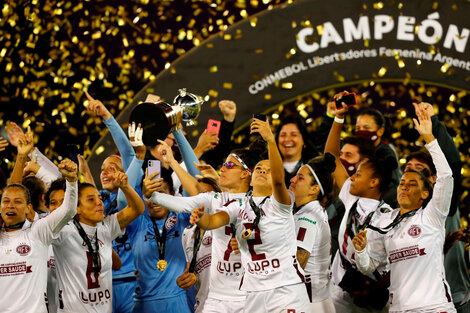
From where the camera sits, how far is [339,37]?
8.82 meters

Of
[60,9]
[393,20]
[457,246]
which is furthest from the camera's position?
[60,9]

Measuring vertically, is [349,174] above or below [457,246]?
above

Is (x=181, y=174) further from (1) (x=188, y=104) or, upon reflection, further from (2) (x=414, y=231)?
(2) (x=414, y=231)

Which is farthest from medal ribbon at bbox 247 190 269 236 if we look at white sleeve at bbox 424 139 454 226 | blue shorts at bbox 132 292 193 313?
blue shorts at bbox 132 292 193 313

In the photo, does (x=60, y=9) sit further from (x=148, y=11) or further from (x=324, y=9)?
(x=324, y=9)

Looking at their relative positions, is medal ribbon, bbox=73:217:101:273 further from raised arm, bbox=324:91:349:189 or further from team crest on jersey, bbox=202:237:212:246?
raised arm, bbox=324:91:349:189

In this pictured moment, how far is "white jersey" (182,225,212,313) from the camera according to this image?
6723mm

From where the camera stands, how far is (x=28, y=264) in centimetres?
595

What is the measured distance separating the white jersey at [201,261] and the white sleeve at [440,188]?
1.82 metres

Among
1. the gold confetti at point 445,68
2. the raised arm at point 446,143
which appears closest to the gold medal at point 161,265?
the raised arm at point 446,143

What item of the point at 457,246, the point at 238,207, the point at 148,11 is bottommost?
the point at 457,246

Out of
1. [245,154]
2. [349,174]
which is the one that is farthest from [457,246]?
[245,154]

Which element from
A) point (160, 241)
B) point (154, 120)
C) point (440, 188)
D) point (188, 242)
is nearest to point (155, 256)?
point (160, 241)

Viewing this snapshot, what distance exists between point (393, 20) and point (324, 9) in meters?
0.73
